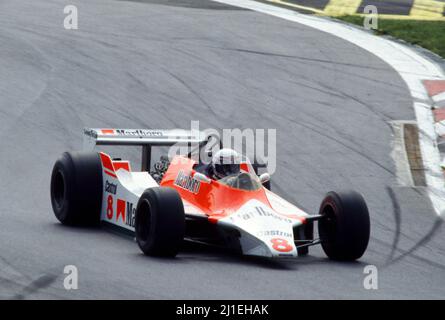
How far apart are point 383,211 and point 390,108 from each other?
4.94 metres

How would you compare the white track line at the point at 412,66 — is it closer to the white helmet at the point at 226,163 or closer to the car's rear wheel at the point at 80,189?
the white helmet at the point at 226,163

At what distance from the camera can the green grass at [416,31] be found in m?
23.0

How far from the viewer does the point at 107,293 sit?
9258 millimetres

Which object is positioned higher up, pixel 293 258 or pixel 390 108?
pixel 390 108

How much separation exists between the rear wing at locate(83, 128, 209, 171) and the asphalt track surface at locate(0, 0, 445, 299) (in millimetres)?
1148

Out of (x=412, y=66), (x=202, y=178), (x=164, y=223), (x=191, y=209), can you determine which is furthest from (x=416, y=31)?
(x=164, y=223)

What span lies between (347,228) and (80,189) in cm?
333

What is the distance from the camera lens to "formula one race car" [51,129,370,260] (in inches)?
428

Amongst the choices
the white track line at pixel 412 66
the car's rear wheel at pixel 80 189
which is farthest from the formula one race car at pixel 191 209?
the white track line at pixel 412 66

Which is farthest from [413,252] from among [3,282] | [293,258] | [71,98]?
[71,98]

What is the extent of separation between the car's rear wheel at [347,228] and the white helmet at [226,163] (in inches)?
45.0
